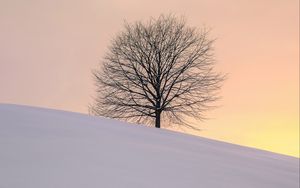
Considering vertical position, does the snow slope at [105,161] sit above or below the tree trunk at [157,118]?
below

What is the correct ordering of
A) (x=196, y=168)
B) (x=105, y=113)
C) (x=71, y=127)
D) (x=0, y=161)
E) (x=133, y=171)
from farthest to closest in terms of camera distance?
(x=105, y=113) → (x=71, y=127) → (x=196, y=168) → (x=133, y=171) → (x=0, y=161)

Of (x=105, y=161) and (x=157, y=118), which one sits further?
(x=157, y=118)

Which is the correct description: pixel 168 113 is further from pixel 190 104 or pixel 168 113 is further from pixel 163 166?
pixel 163 166

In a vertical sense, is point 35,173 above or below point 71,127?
below

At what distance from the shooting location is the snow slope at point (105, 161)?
3076 millimetres

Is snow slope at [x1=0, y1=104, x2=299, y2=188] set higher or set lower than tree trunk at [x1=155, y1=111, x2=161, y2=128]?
lower

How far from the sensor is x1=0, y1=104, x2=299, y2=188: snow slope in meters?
3.08

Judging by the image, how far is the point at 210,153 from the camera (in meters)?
5.50

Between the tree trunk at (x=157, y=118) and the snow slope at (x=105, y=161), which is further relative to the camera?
the tree trunk at (x=157, y=118)

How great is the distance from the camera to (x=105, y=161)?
A: 145 inches

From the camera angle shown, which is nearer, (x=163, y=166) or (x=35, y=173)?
(x=35, y=173)

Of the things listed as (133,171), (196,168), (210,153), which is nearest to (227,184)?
(196,168)

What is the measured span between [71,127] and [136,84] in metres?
15.1

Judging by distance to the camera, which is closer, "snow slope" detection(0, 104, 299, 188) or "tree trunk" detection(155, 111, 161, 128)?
"snow slope" detection(0, 104, 299, 188)
